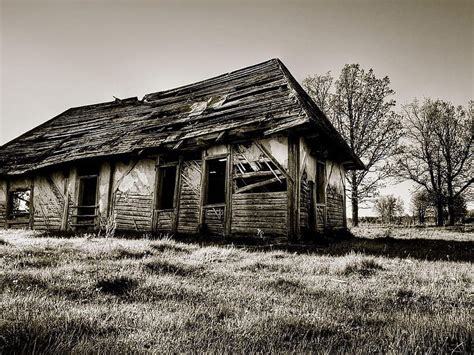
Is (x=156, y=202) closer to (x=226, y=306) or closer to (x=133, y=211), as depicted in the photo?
(x=133, y=211)

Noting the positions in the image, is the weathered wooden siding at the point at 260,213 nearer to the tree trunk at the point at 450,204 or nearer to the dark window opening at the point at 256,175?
the dark window opening at the point at 256,175

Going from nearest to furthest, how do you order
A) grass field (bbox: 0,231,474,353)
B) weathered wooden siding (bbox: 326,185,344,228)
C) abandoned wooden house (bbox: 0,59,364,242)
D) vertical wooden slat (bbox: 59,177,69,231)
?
grass field (bbox: 0,231,474,353), abandoned wooden house (bbox: 0,59,364,242), weathered wooden siding (bbox: 326,185,344,228), vertical wooden slat (bbox: 59,177,69,231)

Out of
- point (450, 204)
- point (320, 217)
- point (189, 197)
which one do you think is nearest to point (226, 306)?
point (189, 197)

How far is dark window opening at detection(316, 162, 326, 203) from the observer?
11508 millimetres

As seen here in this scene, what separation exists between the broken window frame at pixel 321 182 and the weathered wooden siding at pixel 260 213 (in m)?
3.09

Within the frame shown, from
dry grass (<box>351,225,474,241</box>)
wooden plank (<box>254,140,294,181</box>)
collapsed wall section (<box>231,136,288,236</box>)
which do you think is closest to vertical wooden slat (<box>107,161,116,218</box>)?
collapsed wall section (<box>231,136,288,236</box>)

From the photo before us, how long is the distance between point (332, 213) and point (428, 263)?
6.38 m

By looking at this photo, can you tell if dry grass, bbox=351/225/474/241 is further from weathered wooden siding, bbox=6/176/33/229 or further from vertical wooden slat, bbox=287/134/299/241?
weathered wooden siding, bbox=6/176/33/229

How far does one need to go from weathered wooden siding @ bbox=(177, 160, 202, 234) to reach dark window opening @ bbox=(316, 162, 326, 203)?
430 centimetres

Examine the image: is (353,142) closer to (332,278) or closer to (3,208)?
(332,278)

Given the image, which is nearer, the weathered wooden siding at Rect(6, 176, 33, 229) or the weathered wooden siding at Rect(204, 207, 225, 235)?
the weathered wooden siding at Rect(204, 207, 225, 235)

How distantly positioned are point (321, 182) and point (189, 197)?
4775 millimetres

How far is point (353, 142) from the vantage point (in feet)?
61.6

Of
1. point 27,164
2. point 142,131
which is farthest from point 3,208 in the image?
point 142,131
